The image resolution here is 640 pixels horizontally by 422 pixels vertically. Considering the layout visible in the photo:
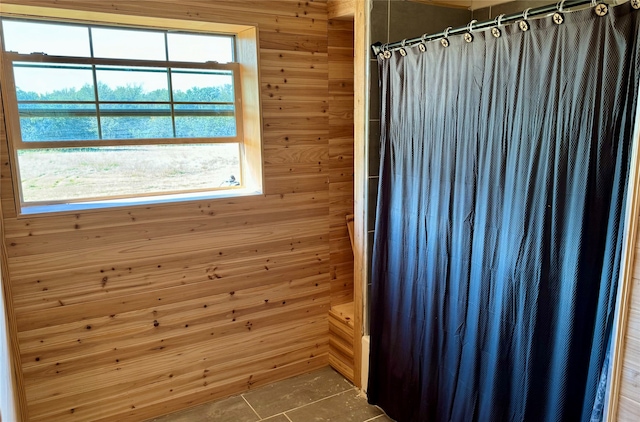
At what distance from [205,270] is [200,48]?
1226mm

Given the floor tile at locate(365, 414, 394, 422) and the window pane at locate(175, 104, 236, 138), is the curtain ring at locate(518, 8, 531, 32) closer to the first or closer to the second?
the window pane at locate(175, 104, 236, 138)

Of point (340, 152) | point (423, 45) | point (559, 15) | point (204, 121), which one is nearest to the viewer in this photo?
point (559, 15)

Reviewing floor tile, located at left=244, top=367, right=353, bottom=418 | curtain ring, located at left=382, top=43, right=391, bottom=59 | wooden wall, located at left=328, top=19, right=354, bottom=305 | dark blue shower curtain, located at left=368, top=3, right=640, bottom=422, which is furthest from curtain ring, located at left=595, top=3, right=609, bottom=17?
floor tile, located at left=244, top=367, right=353, bottom=418

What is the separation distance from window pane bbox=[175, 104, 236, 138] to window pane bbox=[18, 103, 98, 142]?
1.40 feet

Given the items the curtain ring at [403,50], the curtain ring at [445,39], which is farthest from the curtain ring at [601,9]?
the curtain ring at [403,50]

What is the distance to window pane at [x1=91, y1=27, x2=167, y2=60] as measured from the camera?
226cm

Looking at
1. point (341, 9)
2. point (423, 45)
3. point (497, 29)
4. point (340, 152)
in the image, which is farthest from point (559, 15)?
point (340, 152)

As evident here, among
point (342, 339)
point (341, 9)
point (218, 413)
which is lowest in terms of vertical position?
point (218, 413)

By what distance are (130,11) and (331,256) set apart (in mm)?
1741

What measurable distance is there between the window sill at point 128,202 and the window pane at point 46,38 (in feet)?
2.37

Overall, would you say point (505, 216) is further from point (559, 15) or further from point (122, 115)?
point (122, 115)

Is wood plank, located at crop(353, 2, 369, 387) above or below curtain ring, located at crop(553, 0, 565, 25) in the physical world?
below

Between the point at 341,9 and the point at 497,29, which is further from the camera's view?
the point at 341,9

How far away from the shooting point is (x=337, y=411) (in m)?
2.52
